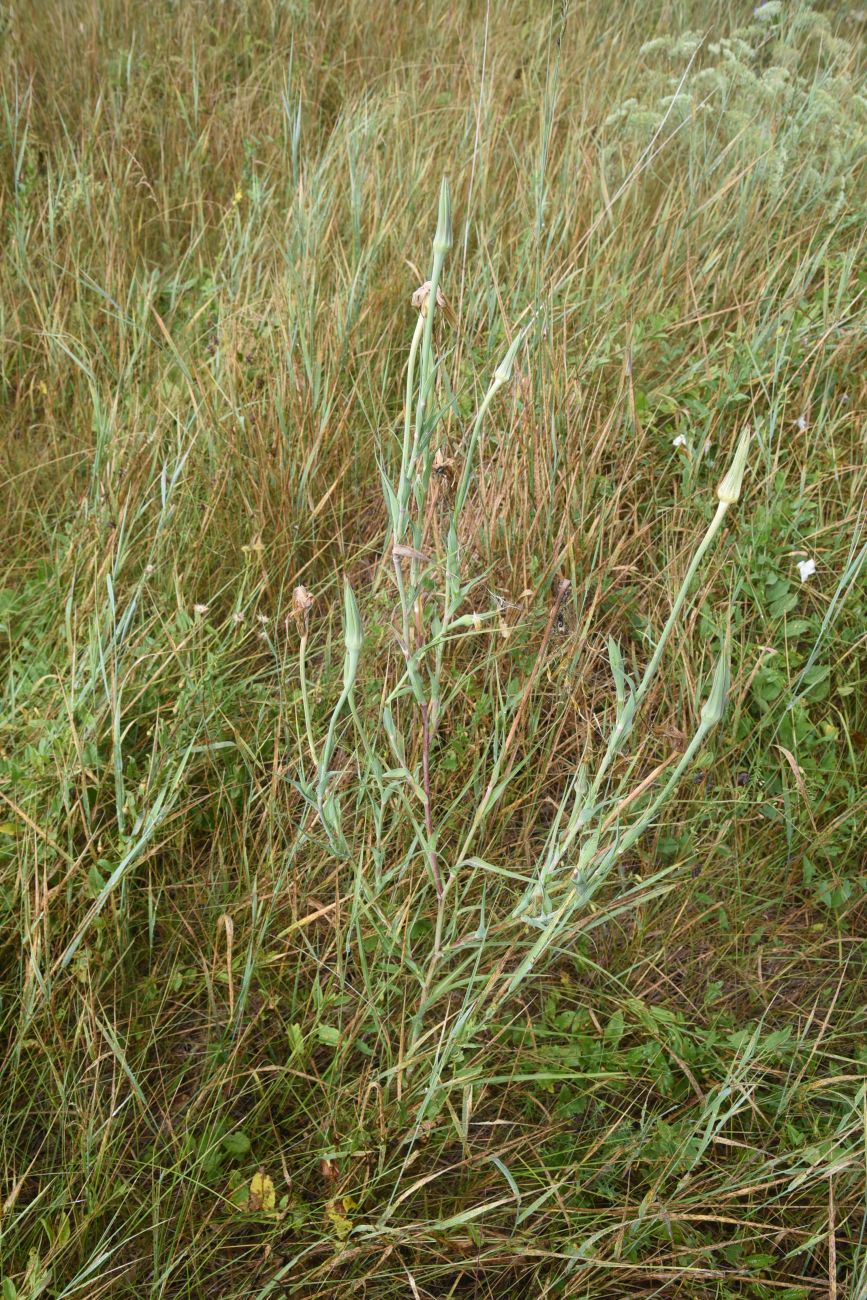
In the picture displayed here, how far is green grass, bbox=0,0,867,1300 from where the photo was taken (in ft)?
3.65

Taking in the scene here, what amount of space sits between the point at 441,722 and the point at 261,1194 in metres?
0.64

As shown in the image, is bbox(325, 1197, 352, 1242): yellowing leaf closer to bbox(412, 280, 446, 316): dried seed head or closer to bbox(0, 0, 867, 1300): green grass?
bbox(0, 0, 867, 1300): green grass

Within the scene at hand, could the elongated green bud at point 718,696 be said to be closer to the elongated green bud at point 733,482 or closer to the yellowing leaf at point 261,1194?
the elongated green bud at point 733,482

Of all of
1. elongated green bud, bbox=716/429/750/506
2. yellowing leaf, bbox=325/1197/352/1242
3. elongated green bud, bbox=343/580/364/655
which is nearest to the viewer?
elongated green bud, bbox=716/429/750/506

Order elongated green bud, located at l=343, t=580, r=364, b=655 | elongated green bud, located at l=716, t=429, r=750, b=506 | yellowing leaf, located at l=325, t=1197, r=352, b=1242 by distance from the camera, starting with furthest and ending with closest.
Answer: yellowing leaf, located at l=325, t=1197, r=352, b=1242 → elongated green bud, located at l=343, t=580, r=364, b=655 → elongated green bud, located at l=716, t=429, r=750, b=506

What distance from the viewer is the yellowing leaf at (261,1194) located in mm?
1116

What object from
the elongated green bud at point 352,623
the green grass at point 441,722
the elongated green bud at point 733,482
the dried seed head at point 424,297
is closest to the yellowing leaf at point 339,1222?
the green grass at point 441,722

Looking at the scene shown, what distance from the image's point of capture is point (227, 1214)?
112cm

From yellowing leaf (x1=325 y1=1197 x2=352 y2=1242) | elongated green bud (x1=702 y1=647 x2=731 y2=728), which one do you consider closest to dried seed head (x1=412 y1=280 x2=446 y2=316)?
elongated green bud (x1=702 y1=647 x2=731 y2=728)

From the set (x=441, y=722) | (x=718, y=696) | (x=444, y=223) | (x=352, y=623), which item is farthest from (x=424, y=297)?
(x=441, y=722)

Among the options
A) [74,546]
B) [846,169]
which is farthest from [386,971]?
[846,169]

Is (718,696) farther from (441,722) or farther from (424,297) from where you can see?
(441,722)

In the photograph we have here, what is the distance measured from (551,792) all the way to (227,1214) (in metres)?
0.68

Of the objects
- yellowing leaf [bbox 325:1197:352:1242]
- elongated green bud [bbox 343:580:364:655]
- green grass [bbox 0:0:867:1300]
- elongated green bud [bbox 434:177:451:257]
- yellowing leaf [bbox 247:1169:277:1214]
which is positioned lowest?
yellowing leaf [bbox 247:1169:277:1214]
